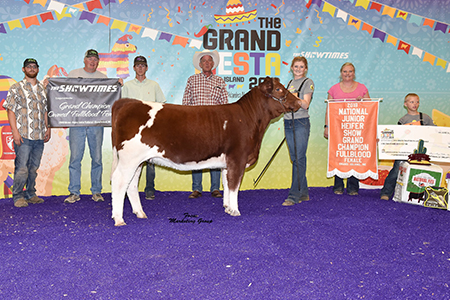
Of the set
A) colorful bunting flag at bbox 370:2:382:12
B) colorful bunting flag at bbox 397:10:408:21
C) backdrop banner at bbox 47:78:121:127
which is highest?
colorful bunting flag at bbox 370:2:382:12

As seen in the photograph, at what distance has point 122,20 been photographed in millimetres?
5734

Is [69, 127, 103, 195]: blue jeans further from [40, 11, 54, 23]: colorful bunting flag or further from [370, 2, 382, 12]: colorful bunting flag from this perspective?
[370, 2, 382, 12]: colorful bunting flag

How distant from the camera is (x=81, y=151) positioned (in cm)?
526

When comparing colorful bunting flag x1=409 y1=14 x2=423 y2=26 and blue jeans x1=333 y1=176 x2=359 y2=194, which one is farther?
colorful bunting flag x1=409 y1=14 x2=423 y2=26

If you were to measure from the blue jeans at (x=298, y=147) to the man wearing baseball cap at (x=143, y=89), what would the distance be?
6.85 feet

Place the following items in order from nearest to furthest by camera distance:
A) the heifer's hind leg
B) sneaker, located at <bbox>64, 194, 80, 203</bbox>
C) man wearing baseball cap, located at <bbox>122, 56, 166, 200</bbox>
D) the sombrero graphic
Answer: the heifer's hind leg → sneaker, located at <bbox>64, 194, 80, 203</bbox> → man wearing baseball cap, located at <bbox>122, 56, 166, 200</bbox> → the sombrero graphic

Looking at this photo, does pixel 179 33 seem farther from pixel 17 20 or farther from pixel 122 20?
pixel 17 20

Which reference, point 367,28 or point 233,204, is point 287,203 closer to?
point 233,204

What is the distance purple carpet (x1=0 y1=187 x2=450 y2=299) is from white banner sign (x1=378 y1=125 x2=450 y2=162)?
90 centimetres

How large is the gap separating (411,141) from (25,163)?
577cm

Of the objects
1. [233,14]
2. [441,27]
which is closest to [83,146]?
[233,14]

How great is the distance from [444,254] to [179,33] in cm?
491

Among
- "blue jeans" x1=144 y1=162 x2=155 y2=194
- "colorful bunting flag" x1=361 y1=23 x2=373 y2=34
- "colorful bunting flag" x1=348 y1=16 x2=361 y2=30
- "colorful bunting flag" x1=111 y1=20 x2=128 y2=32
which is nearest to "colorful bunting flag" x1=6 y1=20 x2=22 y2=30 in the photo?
"colorful bunting flag" x1=111 y1=20 x2=128 y2=32

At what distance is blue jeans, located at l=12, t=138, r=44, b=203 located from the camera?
4930 mm
